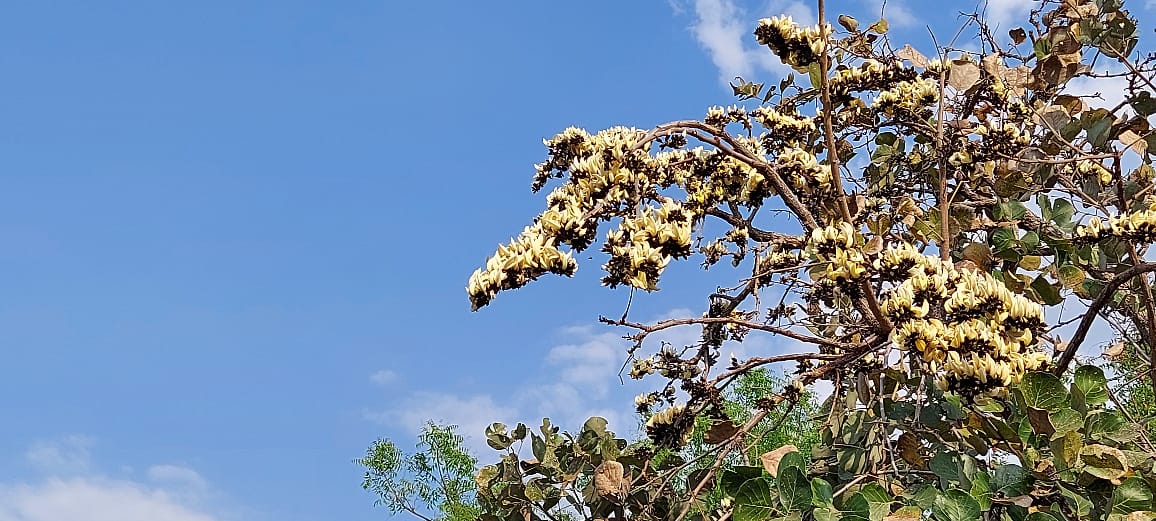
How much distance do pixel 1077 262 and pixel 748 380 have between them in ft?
13.7

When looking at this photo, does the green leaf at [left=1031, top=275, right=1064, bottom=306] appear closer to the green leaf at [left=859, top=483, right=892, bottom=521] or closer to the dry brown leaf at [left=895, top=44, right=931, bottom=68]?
the green leaf at [left=859, top=483, right=892, bottom=521]

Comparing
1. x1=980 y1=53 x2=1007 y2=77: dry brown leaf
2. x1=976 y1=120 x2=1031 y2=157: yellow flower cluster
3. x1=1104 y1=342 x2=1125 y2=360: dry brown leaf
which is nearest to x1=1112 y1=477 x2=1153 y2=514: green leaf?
x1=976 y1=120 x2=1031 y2=157: yellow flower cluster

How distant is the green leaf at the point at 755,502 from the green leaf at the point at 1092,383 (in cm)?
56

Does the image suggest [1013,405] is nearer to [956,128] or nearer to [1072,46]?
[956,128]

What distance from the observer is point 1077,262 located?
6.83 feet

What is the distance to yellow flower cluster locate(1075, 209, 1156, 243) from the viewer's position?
181 cm

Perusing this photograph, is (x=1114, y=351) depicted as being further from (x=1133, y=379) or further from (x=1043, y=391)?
(x=1043, y=391)

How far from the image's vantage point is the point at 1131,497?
1585 millimetres

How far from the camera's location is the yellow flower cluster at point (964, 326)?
1579mm

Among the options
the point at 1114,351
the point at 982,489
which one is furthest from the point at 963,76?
the point at 982,489

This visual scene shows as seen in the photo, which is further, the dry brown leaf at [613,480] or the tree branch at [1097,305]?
the dry brown leaf at [613,480]

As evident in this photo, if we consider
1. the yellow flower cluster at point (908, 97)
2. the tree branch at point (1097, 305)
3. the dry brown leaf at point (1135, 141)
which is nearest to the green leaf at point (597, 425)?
the tree branch at point (1097, 305)

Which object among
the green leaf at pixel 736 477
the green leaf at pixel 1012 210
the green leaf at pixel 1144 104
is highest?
the green leaf at pixel 1144 104

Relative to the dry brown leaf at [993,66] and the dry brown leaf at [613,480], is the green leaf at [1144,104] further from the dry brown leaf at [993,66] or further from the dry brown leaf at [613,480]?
the dry brown leaf at [613,480]
